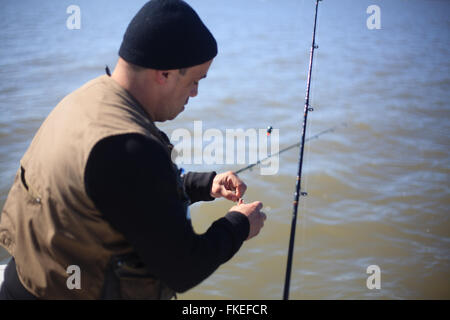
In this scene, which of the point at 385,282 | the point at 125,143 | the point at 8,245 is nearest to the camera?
the point at 125,143

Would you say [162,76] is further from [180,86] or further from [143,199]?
[143,199]

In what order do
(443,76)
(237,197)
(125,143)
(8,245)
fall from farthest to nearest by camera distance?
(443,76), (237,197), (8,245), (125,143)

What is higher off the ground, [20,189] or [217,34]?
[217,34]

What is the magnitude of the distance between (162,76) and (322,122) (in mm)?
5937

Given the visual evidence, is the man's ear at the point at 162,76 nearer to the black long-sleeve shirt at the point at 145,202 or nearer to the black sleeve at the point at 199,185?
the black long-sleeve shirt at the point at 145,202

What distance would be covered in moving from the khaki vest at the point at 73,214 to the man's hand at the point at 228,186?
0.79 metres

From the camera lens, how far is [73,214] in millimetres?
1511

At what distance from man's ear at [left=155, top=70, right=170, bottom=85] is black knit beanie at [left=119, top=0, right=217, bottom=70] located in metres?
0.03

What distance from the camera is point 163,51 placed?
5.53ft

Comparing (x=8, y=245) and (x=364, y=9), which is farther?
(x=364, y=9)

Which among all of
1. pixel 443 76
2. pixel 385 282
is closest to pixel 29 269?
pixel 385 282

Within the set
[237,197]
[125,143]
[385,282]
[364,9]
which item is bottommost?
[385,282]

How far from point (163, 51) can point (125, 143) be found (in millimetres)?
415
